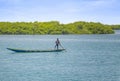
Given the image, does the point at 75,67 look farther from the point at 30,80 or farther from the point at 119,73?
the point at 30,80

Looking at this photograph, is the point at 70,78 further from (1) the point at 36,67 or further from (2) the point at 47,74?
(1) the point at 36,67

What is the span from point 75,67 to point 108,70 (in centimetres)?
388

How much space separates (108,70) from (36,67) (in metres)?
7.12

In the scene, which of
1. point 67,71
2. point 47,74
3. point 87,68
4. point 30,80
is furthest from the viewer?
point 87,68

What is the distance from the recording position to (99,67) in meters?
40.1

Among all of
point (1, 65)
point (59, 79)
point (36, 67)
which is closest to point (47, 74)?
point (59, 79)

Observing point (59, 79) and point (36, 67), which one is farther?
point (36, 67)

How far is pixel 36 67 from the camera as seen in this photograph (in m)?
39.5

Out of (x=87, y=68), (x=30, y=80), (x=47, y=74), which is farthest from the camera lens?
(x=87, y=68)

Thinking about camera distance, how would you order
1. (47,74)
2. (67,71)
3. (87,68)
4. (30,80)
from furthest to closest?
(87,68) < (67,71) < (47,74) < (30,80)

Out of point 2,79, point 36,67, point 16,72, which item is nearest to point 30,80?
point 2,79

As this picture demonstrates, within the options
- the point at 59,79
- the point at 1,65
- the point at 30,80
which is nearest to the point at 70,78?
the point at 59,79

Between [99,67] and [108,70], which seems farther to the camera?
[99,67]

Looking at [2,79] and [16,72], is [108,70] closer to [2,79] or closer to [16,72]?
[16,72]
